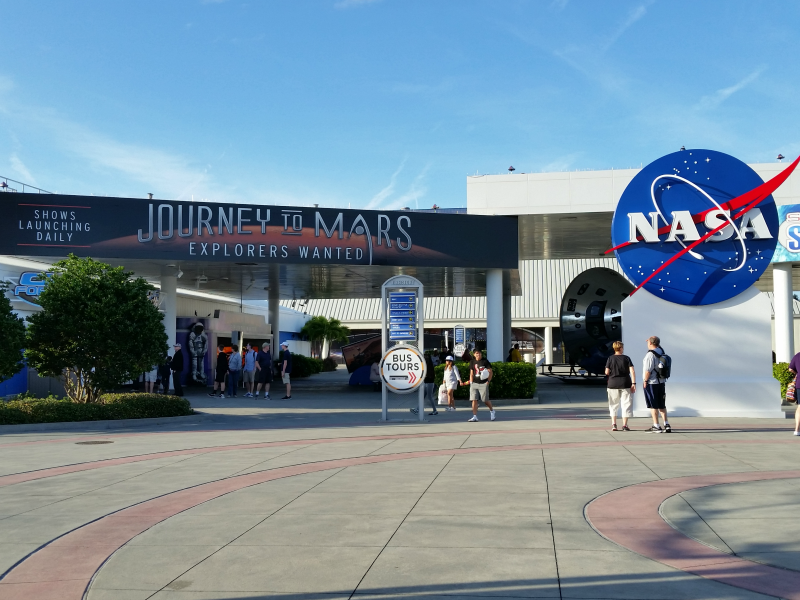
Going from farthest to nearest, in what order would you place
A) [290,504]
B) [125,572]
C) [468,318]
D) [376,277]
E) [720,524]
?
[468,318]
[376,277]
[290,504]
[720,524]
[125,572]

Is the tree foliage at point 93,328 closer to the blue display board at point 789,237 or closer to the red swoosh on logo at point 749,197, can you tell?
the red swoosh on logo at point 749,197

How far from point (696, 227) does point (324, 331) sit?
129 feet

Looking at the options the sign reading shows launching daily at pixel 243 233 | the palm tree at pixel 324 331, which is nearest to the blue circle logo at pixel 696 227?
the sign reading shows launching daily at pixel 243 233

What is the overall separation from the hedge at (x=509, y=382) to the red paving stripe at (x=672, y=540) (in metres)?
12.7

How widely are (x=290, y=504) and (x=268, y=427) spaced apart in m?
8.13

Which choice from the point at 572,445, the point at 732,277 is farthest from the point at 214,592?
the point at 732,277

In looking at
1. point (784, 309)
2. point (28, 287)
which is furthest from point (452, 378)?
point (28, 287)

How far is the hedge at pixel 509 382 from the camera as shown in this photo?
21469 millimetres

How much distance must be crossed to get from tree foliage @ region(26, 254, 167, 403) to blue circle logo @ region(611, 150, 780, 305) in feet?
35.0

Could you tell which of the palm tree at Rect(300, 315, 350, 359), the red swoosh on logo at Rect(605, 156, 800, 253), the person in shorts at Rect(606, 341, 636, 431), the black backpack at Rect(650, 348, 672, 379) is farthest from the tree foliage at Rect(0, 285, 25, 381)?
the palm tree at Rect(300, 315, 350, 359)

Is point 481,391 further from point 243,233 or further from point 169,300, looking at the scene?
point 169,300

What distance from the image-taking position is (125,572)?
5.39m

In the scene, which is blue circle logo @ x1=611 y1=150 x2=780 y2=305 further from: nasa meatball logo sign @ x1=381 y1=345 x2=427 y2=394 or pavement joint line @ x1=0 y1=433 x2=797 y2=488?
nasa meatball logo sign @ x1=381 y1=345 x2=427 y2=394

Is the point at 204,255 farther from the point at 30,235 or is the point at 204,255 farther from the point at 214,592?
the point at 214,592
